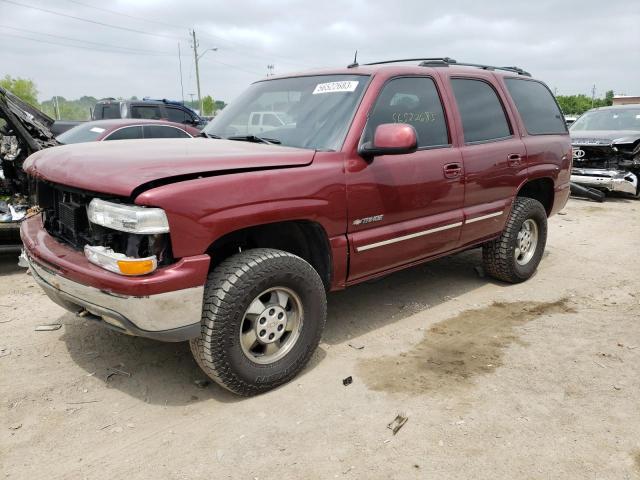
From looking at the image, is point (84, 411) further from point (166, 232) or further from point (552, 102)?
point (552, 102)

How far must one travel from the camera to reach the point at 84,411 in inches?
117

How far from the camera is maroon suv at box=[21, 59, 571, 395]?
2623 mm

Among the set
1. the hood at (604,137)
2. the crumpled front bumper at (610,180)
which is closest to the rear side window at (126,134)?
the hood at (604,137)

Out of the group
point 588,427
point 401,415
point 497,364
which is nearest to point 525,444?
point 588,427

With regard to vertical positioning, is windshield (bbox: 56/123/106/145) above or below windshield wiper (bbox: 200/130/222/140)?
above

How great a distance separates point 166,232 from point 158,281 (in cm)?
24

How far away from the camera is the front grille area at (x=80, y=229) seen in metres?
2.60

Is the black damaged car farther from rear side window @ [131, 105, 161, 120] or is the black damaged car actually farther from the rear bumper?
the rear bumper

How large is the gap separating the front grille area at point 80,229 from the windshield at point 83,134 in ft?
16.5

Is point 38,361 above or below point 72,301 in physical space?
below

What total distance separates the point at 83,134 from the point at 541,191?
661 cm

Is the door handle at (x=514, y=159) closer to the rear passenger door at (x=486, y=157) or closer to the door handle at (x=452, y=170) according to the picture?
the rear passenger door at (x=486, y=157)

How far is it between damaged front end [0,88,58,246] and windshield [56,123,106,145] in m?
1.76

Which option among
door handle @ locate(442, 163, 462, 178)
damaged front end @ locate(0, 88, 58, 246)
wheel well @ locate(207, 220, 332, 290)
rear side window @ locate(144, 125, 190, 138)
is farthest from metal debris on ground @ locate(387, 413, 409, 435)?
rear side window @ locate(144, 125, 190, 138)
